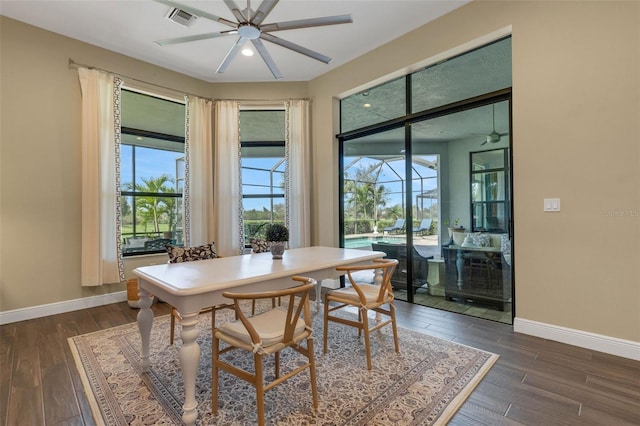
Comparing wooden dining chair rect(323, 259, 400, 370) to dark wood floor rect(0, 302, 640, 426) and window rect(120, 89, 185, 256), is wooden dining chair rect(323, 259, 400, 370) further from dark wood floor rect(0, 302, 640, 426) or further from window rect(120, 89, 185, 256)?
window rect(120, 89, 185, 256)

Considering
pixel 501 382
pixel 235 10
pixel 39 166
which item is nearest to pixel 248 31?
pixel 235 10

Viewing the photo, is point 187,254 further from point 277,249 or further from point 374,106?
point 374,106

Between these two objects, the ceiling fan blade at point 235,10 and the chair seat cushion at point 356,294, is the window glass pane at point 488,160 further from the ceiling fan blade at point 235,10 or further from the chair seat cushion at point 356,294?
the ceiling fan blade at point 235,10

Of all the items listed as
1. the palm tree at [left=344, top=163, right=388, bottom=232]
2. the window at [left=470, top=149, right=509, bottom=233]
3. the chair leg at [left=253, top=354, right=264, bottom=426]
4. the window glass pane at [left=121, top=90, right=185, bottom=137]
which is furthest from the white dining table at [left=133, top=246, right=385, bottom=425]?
the window glass pane at [left=121, top=90, right=185, bottom=137]

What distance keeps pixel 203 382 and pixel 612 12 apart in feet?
13.5

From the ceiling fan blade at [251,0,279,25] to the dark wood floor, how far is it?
112 inches

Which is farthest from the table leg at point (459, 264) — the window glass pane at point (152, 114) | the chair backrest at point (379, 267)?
the window glass pane at point (152, 114)

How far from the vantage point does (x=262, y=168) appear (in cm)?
511

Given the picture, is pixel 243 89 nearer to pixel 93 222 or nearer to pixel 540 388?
pixel 93 222

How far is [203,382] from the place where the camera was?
6.70 feet

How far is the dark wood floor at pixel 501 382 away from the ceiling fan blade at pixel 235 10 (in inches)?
109

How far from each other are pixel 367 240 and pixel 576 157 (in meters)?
2.61

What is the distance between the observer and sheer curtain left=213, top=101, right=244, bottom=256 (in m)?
4.68

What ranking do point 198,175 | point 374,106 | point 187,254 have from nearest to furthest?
1. point 187,254
2. point 374,106
3. point 198,175
